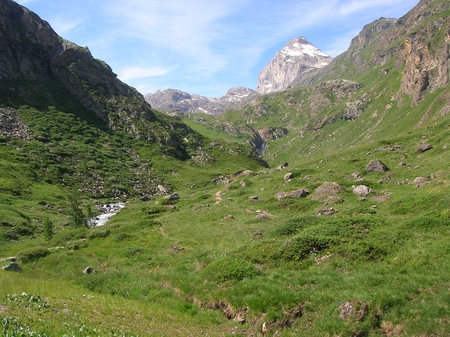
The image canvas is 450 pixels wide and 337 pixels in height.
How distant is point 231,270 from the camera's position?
770 inches

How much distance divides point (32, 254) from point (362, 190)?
40733 millimetres

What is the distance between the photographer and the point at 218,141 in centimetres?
19125

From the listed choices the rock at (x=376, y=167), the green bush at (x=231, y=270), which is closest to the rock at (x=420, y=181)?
the rock at (x=376, y=167)

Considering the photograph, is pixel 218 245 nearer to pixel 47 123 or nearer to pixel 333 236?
pixel 333 236

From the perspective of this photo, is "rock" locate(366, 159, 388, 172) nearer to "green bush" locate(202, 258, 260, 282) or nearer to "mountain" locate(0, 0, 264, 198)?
"green bush" locate(202, 258, 260, 282)

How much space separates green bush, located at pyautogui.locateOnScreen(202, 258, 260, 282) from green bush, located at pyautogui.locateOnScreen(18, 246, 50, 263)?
69.6ft

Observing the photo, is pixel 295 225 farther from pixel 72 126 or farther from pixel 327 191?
pixel 72 126

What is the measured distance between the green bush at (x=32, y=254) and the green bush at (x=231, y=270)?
69.6 ft

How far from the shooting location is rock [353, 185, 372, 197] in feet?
130

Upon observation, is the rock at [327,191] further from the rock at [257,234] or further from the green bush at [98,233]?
the green bush at [98,233]

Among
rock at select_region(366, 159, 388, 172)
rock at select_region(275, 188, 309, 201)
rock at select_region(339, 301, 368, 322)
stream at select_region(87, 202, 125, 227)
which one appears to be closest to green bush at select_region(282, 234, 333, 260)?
rock at select_region(339, 301, 368, 322)

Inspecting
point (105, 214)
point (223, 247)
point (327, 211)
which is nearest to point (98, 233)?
point (223, 247)

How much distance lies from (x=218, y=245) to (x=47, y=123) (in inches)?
4378

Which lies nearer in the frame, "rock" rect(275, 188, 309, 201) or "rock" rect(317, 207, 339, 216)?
"rock" rect(317, 207, 339, 216)
